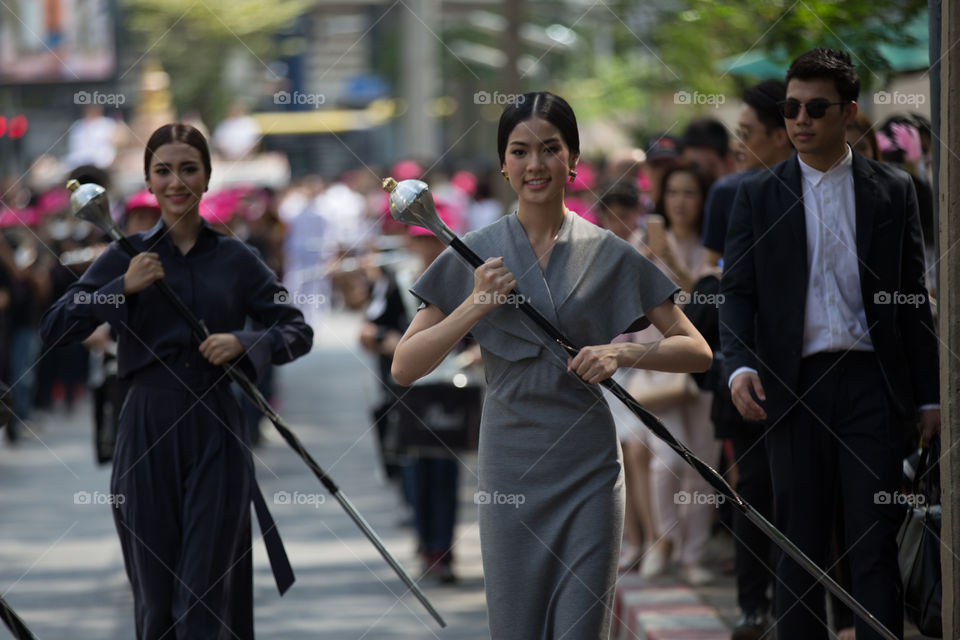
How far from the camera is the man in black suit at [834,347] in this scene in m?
4.37

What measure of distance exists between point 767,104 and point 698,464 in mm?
2338

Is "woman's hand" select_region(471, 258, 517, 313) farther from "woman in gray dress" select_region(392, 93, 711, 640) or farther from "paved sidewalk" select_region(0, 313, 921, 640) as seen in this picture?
"paved sidewalk" select_region(0, 313, 921, 640)

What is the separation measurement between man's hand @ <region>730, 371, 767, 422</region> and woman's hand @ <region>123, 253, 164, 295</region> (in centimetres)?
180

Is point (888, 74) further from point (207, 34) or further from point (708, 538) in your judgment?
point (207, 34)

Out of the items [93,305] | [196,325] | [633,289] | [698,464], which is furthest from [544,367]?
[93,305]

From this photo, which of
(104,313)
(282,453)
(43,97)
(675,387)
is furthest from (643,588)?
(43,97)

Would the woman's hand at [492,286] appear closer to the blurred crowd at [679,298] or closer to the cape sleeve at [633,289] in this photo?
the cape sleeve at [633,289]

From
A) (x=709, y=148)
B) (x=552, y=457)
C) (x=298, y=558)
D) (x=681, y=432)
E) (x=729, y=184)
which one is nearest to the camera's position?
(x=552, y=457)

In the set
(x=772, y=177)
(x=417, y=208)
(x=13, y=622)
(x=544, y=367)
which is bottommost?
(x=13, y=622)

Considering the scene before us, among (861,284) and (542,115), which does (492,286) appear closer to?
(542,115)

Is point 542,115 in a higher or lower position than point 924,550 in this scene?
higher

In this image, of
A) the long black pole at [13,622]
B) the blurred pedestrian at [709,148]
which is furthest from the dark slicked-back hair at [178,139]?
the blurred pedestrian at [709,148]

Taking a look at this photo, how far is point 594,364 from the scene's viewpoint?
3.69 m

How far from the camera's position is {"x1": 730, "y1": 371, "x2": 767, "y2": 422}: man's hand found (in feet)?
14.4
